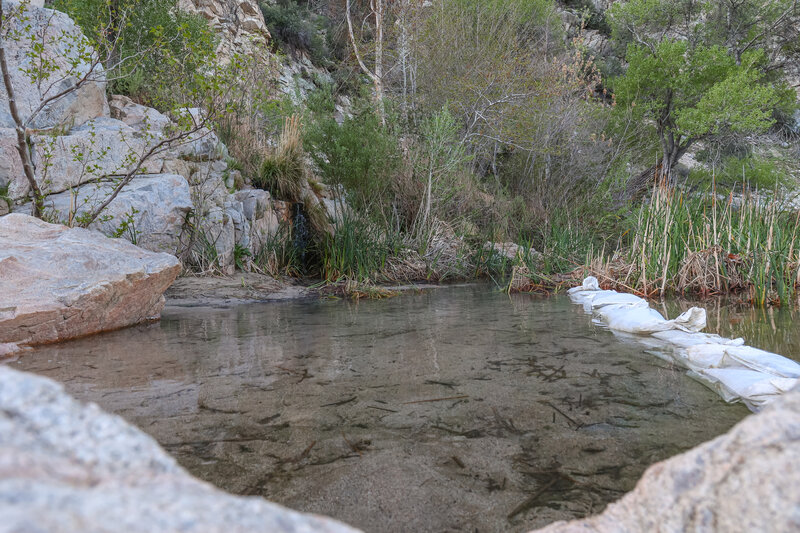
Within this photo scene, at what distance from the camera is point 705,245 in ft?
16.1

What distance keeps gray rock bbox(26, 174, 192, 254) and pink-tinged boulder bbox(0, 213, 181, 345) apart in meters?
0.99

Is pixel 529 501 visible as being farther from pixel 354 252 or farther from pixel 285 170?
pixel 285 170

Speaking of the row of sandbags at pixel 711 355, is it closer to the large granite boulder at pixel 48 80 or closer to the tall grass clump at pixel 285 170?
the tall grass clump at pixel 285 170

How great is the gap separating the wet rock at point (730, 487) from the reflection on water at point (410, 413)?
0.46 metres

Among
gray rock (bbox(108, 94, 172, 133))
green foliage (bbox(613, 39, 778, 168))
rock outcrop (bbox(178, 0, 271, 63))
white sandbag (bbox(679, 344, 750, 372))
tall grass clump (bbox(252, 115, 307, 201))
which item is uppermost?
rock outcrop (bbox(178, 0, 271, 63))

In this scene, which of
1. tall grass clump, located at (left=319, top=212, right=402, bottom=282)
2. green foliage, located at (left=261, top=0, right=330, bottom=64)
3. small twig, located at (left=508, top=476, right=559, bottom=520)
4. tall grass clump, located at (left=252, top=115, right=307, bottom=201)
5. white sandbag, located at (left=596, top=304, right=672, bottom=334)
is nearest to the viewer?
small twig, located at (left=508, top=476, right=559, bottom=520)

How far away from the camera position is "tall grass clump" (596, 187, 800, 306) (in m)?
4.64

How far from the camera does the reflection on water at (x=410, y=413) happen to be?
49.3 inches

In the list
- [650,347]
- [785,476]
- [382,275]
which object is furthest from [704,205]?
[785,476]

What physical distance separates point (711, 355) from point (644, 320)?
0.89 meters

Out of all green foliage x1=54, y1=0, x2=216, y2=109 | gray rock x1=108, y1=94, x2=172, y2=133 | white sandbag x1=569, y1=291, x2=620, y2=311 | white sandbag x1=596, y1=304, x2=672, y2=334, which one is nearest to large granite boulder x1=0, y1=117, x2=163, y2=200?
gray rock x1=108, y1=94, x2=172, y2=133

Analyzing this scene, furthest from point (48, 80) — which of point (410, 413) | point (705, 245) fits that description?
point (705, 245)

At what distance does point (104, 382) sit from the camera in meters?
2.20

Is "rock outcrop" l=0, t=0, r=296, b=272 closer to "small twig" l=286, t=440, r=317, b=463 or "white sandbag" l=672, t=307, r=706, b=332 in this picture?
"small twig" l=286, t=440, r=317, b=463
